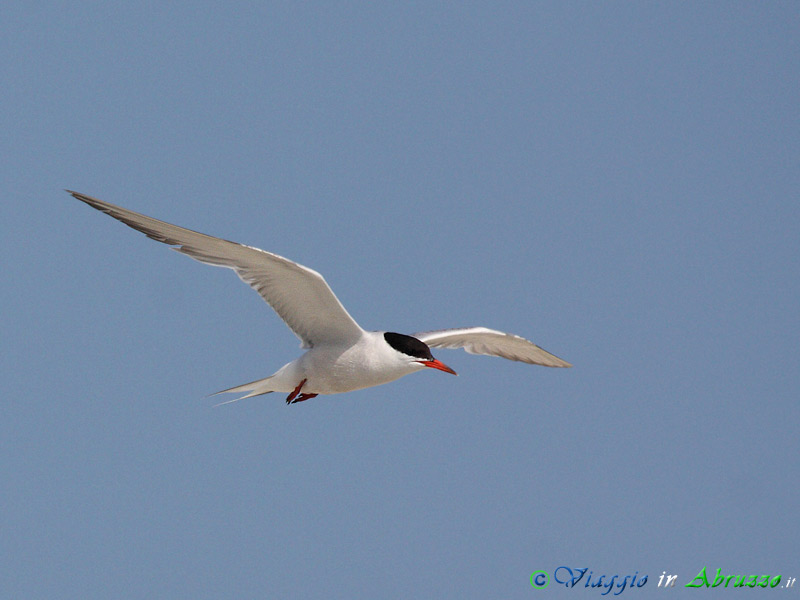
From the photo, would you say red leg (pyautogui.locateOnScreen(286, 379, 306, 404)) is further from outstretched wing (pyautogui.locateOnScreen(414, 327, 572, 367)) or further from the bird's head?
outstretched wing (pyautogui.locateOnScreen(414, 327, 572, 367))

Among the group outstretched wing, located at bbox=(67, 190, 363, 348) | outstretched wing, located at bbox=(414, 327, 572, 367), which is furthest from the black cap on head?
outstretched wing, located at bbox=(414, 327, 572, 367)

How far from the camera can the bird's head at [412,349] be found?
28.7 feet

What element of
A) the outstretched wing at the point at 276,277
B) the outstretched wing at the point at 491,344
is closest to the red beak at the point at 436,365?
the outstretched wing at the point at 276,277

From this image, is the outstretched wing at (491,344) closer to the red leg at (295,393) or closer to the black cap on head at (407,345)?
the black cap on head at (407,345)

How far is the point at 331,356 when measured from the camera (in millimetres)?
8844

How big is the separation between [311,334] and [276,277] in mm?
903

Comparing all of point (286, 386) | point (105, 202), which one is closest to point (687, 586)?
point (286, 386)

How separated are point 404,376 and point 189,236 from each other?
266 cm

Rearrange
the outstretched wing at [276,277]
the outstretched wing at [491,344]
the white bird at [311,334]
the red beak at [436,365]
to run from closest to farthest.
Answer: the outstretched wing at [276,277] < the white bird at [311,334] < the red beak at [436,365] < the outstretched wing at [491,344]

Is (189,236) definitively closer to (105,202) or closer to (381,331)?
(105,202)

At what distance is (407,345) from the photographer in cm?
874

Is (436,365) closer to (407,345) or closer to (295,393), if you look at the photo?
(407,345)

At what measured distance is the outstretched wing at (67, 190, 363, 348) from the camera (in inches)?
304

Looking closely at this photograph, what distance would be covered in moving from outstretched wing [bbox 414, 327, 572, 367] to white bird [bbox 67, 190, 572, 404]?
142 cm
